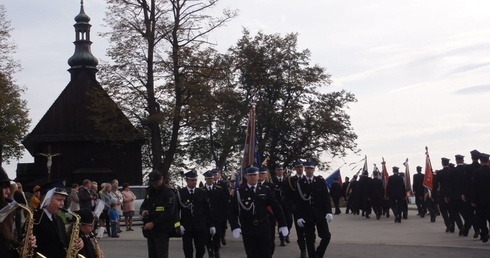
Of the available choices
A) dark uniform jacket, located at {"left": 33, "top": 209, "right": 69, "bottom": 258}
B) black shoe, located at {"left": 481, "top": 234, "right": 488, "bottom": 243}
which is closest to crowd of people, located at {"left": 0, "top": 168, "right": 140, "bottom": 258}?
dark uniform jacket, located at {"left": 33, "top": 209, "right": 69, "bottom": 258}

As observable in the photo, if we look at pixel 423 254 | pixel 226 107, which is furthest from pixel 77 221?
pixel 226 107

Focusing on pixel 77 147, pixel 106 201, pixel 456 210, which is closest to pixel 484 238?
pixel 456 210

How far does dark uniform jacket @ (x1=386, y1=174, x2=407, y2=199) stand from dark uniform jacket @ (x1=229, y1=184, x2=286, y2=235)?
16372 mm

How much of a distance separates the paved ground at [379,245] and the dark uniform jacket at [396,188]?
8.01 ft

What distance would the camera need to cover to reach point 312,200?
15219 mm

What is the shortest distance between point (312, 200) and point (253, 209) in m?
3.00

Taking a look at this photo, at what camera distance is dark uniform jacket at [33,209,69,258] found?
7375 millimetres

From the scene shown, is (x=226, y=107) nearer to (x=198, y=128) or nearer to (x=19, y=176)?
(x=198, y=128)

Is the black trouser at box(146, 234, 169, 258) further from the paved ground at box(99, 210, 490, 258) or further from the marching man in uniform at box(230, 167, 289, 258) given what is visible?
the paved ground at box(99, 210, 490, 258)

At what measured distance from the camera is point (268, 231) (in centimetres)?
1222

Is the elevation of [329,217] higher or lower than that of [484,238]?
higher

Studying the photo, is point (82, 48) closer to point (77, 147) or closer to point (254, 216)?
point (77, 147)

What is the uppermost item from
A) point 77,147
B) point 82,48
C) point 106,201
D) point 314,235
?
point 82,48

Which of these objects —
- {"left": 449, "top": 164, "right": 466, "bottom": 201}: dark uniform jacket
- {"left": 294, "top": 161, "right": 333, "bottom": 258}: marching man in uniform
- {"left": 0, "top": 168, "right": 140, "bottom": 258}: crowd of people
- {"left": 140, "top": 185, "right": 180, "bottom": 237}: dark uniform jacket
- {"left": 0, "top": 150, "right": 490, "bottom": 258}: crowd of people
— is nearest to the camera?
{"left": 0, "top": 168, "right": 140, "bottom": 258}: crowd of people
